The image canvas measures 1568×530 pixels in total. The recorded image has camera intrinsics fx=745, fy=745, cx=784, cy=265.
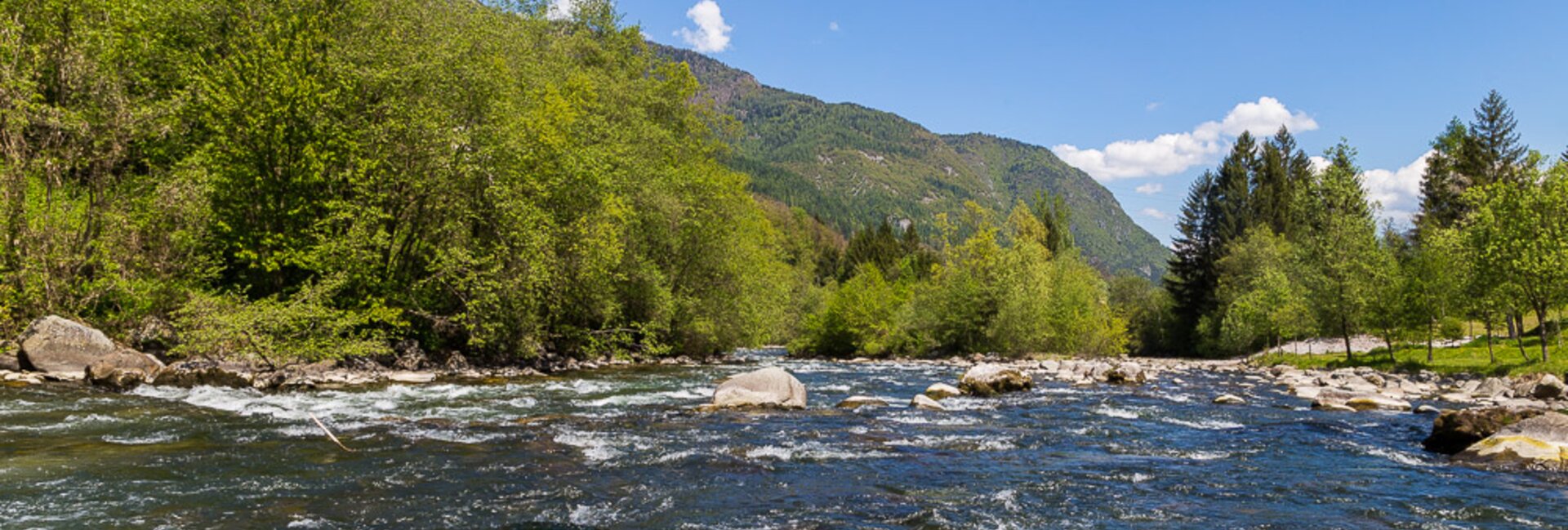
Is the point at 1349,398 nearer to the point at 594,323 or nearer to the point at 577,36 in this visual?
the point at 594,323

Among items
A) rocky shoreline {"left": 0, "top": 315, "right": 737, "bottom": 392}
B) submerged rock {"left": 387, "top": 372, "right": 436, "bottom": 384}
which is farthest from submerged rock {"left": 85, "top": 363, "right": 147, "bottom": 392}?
submerged rock {"left": 387, "top": 372, "right": 436, "bottom": 384}

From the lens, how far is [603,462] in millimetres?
11320

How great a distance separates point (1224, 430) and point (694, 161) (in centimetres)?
3571

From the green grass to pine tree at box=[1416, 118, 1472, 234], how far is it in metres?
21.6

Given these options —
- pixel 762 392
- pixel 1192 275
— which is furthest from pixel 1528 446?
pixel 1192 275

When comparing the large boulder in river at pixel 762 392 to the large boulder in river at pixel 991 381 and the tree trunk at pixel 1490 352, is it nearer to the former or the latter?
the large boulder in river at pixel 991 381

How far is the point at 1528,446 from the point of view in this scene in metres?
12.0

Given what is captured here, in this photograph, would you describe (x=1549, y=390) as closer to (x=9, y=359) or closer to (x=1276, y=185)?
(x=9, y=359)

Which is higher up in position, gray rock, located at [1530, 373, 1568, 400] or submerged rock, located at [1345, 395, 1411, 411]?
gray rock, located at [1530, 373, 1568, 400]

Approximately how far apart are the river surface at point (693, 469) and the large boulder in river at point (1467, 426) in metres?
0.70

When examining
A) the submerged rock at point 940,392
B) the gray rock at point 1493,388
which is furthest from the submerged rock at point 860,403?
the gray rock at point 1493,388

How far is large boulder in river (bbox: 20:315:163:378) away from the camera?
18078 mm

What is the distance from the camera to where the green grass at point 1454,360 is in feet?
94.1

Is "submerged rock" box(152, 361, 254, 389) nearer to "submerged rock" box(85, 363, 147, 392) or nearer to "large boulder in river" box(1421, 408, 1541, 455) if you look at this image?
"submerged rock" box(85, 363, 147, 392)
